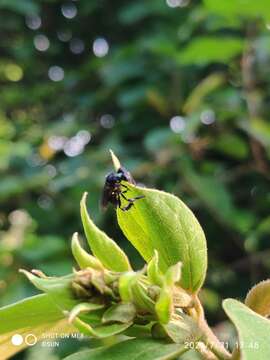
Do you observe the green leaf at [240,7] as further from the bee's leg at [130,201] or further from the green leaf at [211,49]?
the bee's leg at [130,201]

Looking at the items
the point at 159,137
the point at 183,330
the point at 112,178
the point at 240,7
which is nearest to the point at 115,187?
the point at 112,178

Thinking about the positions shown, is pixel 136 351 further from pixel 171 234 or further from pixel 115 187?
pixel 115 187

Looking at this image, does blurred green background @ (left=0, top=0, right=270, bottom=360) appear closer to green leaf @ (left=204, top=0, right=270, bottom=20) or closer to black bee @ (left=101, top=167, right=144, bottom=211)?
green leaf @ (left=204, top=0, right=270, bottom=20)

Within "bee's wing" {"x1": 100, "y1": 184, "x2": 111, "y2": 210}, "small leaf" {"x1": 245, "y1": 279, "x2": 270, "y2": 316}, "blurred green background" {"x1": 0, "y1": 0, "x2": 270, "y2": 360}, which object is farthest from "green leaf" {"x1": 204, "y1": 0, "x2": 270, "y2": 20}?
"small leaf" {"x1": 245, "y1": 279, "x2": 270, "y2": 316}

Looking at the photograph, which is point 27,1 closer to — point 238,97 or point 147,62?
point 147,62

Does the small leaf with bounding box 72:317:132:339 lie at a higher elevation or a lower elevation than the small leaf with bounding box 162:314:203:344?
higher

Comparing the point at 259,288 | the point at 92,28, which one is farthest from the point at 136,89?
the point at 259,288
